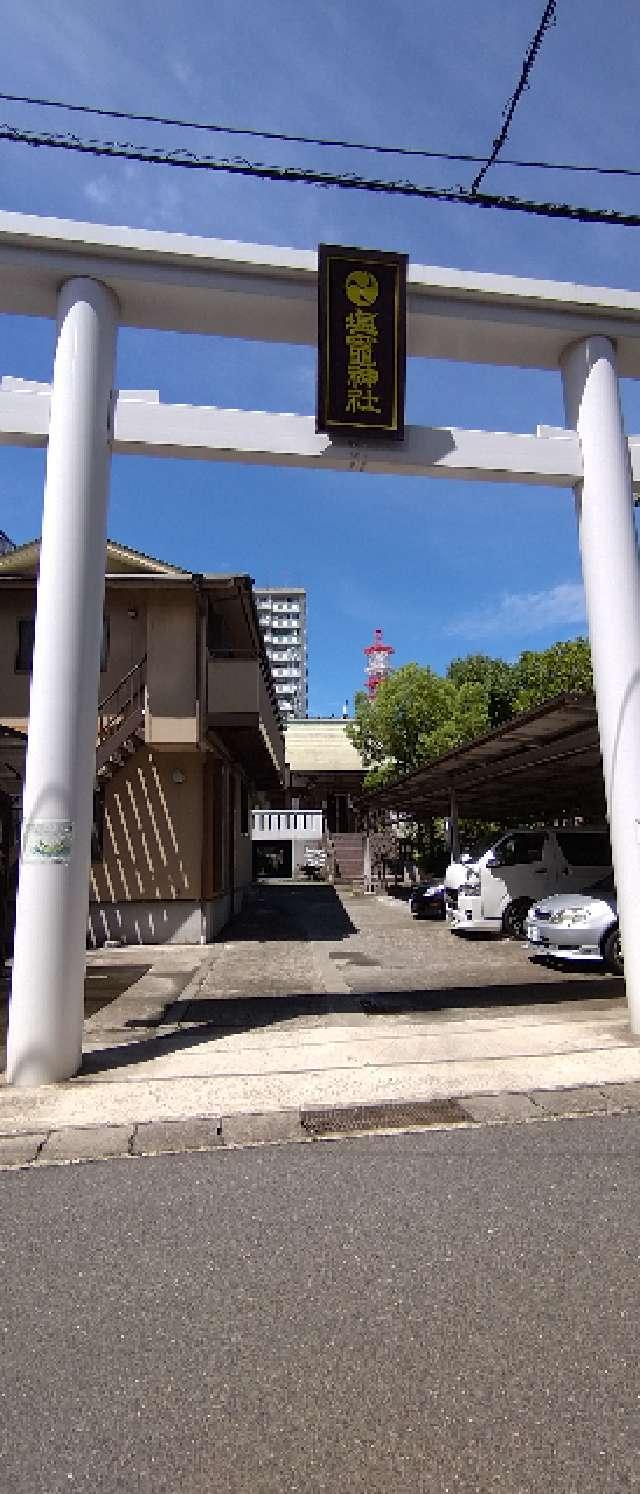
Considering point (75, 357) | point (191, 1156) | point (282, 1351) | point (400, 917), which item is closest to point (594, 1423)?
point (282, 1351)

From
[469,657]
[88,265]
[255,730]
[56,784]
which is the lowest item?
[56,784]

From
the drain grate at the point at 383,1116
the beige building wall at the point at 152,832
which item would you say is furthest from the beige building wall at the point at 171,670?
the drain grate at the point at 383,1116

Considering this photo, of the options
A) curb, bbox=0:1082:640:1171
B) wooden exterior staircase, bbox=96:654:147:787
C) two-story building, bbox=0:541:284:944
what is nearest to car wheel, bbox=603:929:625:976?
curb, bbox=0:1082:640:1171

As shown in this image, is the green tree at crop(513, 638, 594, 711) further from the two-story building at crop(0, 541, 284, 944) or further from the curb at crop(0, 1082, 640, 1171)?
the curb at crop(0, 1082, 640, 1171)

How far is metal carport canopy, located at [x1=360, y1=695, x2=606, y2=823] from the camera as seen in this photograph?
37.5 ft

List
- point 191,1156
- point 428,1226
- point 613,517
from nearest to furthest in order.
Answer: point 428,1226 < point 191,1156 < point 613,517

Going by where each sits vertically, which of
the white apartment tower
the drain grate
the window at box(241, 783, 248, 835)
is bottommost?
the drain grate

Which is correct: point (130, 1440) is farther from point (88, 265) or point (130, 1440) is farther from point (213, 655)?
point (213, 655)

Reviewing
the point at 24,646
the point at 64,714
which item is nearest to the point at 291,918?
the point at 24,646

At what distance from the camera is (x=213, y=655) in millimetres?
15742

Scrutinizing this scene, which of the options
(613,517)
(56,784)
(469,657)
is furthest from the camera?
(469,657)

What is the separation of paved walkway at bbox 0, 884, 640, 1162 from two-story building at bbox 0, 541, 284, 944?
249cm

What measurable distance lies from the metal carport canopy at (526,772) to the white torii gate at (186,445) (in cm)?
239

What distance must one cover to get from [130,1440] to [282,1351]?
596 millimetres
